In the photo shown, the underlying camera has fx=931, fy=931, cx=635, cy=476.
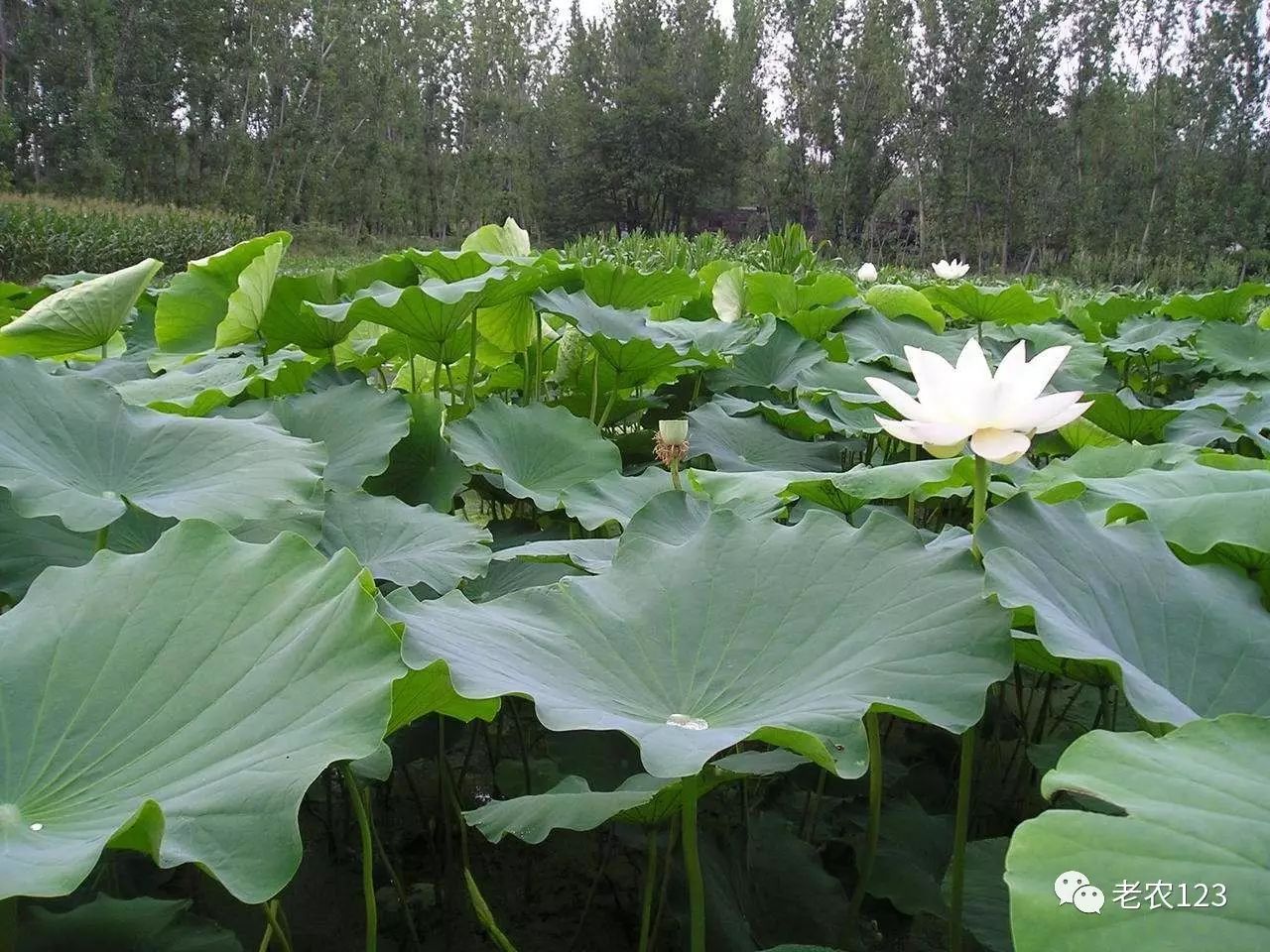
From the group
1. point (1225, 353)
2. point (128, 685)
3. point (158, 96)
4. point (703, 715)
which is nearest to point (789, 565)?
point (703, 715)

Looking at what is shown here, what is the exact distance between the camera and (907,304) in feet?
7.28

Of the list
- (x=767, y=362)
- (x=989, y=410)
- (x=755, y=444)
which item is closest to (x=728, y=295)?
(x=767, y=362)

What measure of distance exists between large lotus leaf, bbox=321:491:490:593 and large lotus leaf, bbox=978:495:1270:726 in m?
0.51

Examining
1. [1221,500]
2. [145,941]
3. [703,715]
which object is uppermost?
[1221,500]

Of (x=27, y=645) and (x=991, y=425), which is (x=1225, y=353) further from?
(x=27, y=645)

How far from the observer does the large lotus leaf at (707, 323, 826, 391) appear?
5.75ft

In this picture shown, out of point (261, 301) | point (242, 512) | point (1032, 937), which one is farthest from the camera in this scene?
point (261, 301)

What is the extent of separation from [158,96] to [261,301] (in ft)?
83.0

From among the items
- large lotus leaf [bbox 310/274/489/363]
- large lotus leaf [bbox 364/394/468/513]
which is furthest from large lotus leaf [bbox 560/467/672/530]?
large lotus leaf [bbox 310/274/489/363]

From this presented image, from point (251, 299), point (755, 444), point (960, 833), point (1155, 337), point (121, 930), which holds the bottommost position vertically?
point (121, 930)

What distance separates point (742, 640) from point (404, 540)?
471 mm

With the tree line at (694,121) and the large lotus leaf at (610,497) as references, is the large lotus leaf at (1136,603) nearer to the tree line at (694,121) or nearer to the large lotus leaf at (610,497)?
the large lotus leaf at (610,497)

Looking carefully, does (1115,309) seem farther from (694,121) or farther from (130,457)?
(694,121)

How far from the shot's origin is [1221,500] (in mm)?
766
